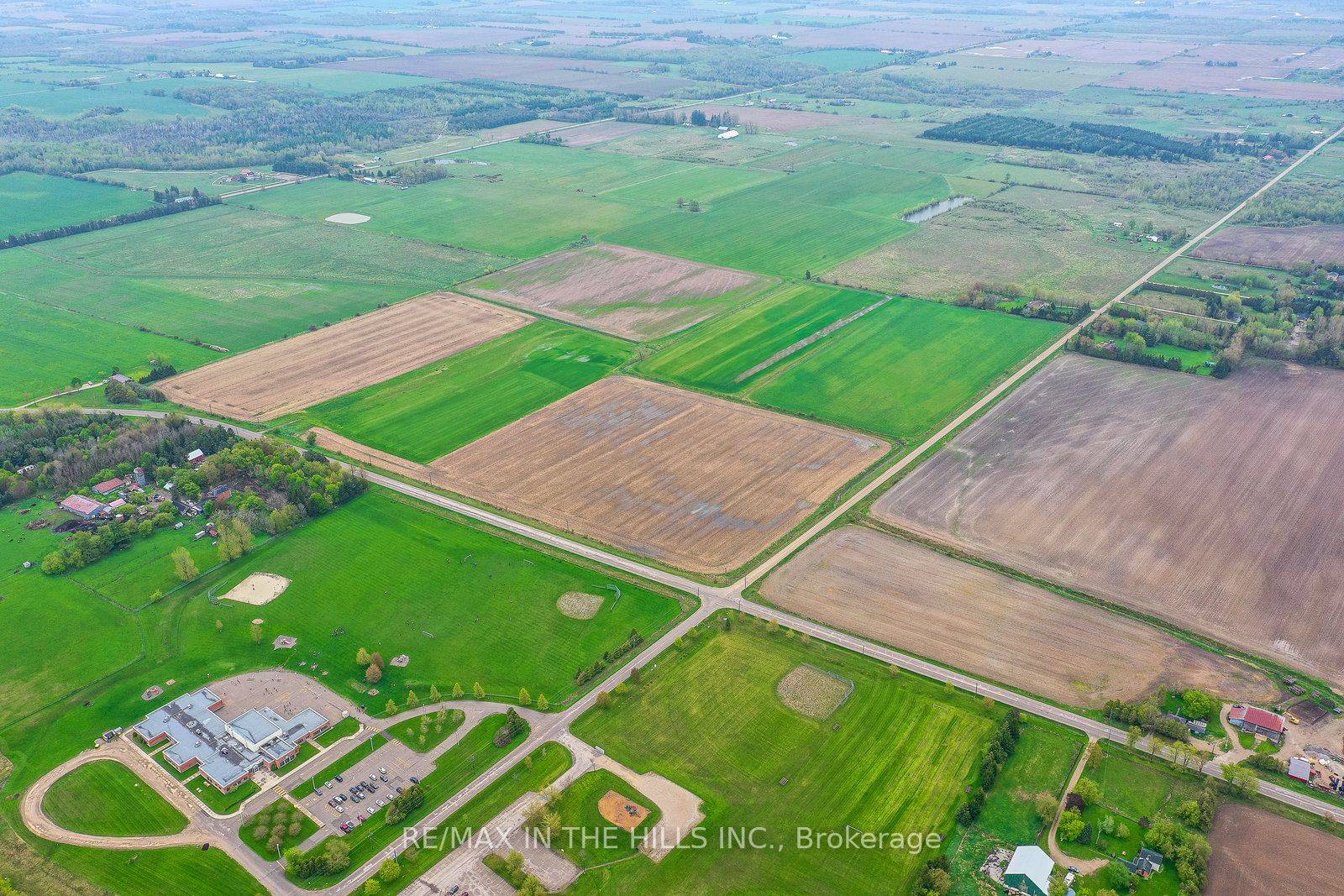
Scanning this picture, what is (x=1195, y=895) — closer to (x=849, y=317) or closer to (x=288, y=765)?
(x=288, y=765)

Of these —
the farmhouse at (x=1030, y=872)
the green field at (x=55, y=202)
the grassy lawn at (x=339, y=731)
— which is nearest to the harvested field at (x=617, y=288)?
the grassy lawn at (x=339, y=731)

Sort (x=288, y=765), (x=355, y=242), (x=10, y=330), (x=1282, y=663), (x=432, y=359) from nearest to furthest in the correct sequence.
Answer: (x=288, y=765) → (x=1282, y=663) → (x=432, y=359) → (x=10, y=330) → (x=355, y=242)

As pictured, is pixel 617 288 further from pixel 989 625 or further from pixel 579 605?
pixel 989 625

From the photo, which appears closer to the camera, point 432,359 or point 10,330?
point 432,359

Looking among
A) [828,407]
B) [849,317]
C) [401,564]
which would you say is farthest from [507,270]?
[401,564]

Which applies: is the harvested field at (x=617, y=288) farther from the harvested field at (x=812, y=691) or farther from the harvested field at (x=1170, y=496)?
the harvested field at (x=812, y=691)

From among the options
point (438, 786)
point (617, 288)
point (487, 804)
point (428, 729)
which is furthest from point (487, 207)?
point (487, 804)

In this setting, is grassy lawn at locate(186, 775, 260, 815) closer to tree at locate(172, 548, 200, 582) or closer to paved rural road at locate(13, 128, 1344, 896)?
paved rural road at locate(13, 128, 1344, 896)
